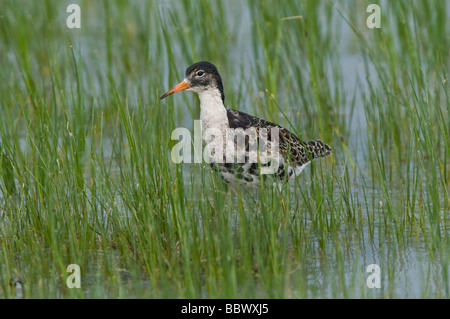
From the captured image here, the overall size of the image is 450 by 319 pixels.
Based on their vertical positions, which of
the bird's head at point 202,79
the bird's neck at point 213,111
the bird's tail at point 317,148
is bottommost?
the bird's tail at point 317,148

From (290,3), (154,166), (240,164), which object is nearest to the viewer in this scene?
(154,166)

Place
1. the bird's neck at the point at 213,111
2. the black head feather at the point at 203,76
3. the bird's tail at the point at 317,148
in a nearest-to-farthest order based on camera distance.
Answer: the bird's neck at the point at 213,111
the black head feather at the point at 203,76
the bird's tail at the point at 317,148

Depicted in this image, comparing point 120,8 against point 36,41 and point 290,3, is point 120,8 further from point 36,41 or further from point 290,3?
point 290,3

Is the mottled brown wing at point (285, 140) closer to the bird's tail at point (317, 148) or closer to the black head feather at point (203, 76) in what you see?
the bird's tail at point (317, 148)

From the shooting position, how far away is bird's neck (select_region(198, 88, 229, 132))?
6984 mm

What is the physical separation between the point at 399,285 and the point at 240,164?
193cm

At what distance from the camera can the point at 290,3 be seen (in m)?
9.21

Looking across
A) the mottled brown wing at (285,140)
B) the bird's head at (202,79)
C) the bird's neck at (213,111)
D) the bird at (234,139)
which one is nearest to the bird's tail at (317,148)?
the mottled brown wing at (285,140)

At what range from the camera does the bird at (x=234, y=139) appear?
6.81 m

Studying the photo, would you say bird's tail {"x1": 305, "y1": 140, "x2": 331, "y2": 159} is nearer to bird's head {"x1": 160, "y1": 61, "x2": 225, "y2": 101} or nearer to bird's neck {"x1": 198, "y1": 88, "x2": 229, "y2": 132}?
bird's neck {"x1": 198, "y1": 88, "x2": 229, "y2": 132}

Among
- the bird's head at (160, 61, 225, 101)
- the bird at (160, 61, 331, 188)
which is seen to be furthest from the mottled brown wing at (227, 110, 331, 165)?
the bird's head at (160, 61, 225, 101)

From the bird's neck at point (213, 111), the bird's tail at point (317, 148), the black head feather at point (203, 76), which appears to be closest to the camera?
the bird's neck at point (213, 111)

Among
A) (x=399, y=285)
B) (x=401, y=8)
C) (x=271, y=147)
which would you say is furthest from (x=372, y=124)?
(x=399, y=285)
